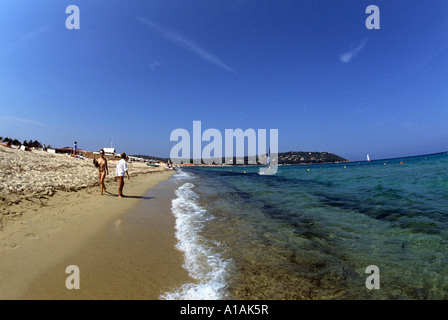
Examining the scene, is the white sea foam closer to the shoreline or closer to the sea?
the sea

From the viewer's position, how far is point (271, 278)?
3.58 metres

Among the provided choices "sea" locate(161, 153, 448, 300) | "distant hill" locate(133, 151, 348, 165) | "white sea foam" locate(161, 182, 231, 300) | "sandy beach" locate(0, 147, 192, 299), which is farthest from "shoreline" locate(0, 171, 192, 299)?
"distant hill" locate(133, 151, 348, 165)

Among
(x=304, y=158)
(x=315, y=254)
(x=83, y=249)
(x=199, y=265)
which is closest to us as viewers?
(x=199, y=265)

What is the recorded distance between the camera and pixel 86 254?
13.3ft

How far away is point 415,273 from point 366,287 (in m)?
1.35

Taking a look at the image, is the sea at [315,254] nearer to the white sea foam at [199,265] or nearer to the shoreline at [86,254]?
the white sea foam at [199,265]

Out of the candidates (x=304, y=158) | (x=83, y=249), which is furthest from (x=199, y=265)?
(x=304, y=158)

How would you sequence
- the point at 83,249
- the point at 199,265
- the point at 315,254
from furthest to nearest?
1. the point at 315,254
2. the point at 83,249
3. the point at 199,265

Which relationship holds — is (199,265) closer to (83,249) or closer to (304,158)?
(83,249)

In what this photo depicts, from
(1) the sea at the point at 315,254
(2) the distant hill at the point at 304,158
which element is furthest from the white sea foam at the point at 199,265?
(2) the distant hill at the point at 304,158

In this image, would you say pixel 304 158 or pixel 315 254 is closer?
pixel 315 254

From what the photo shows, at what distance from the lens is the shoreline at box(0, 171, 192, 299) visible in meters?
2.89

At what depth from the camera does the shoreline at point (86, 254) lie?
9.48 feet
